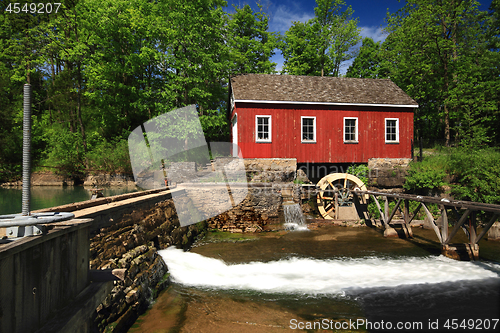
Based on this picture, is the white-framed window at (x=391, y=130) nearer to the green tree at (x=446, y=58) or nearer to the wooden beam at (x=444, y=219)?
the green tree at (x=446, y=58)

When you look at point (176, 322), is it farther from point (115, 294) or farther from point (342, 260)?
point (342, 260)

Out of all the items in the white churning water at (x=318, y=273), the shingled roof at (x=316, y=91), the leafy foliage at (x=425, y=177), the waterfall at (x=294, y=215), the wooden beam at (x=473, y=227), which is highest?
the shingled roof at (x=316, y=91)

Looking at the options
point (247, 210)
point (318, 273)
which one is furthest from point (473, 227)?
point (247, 210)

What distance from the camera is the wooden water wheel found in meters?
12.6

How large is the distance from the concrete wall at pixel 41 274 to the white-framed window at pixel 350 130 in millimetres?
13728

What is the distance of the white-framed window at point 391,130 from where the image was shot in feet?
47.2

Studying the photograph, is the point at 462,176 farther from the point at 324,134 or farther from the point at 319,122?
the point at 319,122

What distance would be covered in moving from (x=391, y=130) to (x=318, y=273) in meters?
11.4

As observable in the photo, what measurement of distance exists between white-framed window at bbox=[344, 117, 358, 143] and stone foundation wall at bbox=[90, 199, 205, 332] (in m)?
11.0

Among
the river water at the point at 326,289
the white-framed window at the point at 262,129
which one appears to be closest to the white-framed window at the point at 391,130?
the white-framed window at the point at 262,129

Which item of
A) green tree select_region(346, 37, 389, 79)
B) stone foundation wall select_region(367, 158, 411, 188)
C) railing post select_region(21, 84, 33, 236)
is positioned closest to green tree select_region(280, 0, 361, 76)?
green tree select_region(346, 37, 389, 79)

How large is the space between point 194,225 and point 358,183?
28.4 feet

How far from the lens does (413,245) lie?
8.70 meters

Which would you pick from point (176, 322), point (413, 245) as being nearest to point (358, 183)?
point (413, 245)
